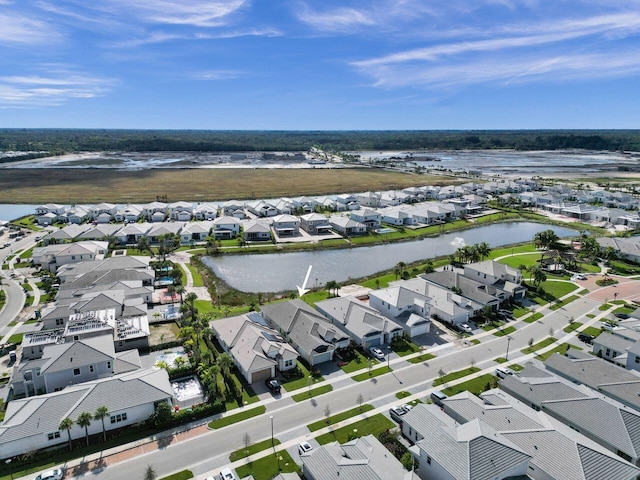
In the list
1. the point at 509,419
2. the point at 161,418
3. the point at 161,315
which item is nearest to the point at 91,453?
the point at 161,418

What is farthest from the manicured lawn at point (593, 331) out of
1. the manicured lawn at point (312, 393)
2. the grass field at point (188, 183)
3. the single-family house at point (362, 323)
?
the grass field at point (188, 183)

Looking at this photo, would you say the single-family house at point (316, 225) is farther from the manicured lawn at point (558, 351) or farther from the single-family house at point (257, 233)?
the manicured lawn at point (558, 351)

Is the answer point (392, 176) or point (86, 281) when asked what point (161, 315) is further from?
point (392, 176)

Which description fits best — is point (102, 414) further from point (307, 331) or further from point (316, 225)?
point (316, 225)

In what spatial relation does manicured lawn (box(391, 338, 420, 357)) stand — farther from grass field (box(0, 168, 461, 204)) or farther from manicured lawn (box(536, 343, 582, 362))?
grass field (box(0, 168, 461, 204))

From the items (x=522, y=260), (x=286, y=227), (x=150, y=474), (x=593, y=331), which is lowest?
(x=593, y=331)

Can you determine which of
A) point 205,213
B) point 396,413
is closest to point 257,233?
point 205,213
